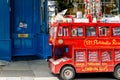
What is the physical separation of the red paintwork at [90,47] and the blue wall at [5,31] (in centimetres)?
281

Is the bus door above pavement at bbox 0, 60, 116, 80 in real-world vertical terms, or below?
above

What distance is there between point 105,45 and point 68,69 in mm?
1111

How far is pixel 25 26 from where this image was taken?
1362cm

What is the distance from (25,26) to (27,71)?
265 cm

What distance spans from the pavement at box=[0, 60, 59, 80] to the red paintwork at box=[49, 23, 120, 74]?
54cm

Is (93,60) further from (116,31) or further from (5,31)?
(5,31)

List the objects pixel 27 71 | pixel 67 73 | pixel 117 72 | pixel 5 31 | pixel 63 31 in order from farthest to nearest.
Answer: pixel 5 31
pixel 27 71
pixel 117 72
pixel 67 73
pixel 63 31

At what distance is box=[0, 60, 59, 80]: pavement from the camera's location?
34.2 feet

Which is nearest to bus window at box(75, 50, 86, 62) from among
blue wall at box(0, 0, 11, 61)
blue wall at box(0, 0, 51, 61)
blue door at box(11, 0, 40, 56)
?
blue wall at box(0, 0, 51, 61)

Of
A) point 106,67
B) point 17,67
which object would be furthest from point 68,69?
point 17,67

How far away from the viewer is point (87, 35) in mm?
10344

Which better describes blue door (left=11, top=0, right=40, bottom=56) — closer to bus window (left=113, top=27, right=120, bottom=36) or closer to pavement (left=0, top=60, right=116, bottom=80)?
pavement (left=0, top=60, right=116, bottom=80)

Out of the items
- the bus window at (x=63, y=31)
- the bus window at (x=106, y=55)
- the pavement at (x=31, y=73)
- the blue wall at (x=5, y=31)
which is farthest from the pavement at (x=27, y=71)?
the bus window at (x=106, y=55)

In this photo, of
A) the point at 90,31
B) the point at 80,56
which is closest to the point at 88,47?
the point at 80,56
